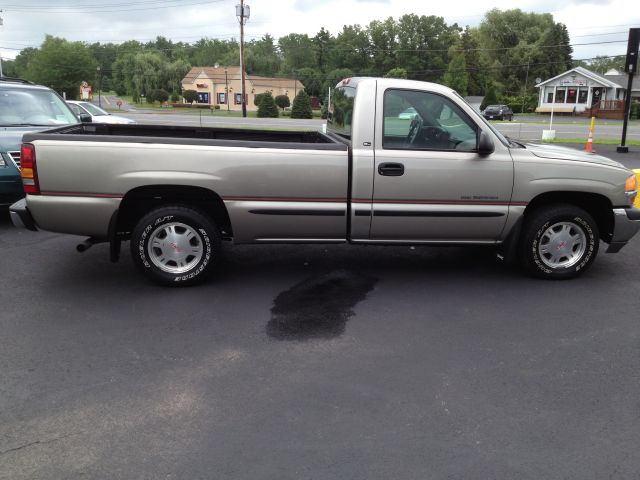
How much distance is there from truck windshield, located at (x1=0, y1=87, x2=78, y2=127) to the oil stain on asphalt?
5451 mm

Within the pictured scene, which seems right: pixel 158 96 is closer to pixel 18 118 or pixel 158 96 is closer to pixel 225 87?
pixel 225 87

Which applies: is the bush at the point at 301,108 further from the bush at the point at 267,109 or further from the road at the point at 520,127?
the road at the point at 520,127

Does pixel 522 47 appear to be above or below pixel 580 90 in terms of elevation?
above

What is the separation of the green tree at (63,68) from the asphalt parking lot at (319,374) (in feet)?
274

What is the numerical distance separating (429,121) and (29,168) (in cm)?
354

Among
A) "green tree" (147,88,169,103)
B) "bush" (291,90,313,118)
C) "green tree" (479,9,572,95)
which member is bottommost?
"bush" (291,90,313,118)

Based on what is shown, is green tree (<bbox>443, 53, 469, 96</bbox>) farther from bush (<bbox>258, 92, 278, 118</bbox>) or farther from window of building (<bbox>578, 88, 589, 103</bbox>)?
bush (<bbox>258, 92, 278, 118</bbox>)

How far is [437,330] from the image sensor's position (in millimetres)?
4625

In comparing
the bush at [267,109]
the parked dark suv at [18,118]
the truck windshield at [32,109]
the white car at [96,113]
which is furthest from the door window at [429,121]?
the bush at [267,109]

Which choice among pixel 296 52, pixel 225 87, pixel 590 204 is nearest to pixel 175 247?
pixel 590 204

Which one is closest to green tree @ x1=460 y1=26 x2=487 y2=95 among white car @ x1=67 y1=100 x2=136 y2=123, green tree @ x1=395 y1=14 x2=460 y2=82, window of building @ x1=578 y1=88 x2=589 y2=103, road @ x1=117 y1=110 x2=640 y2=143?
green tree @ x1=395 y1=14 x2=460 y2=82

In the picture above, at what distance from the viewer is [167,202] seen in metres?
5.44

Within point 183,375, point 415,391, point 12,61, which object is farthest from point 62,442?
point 12,61

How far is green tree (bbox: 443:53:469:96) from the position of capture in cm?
6831
